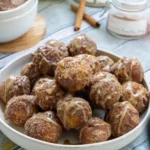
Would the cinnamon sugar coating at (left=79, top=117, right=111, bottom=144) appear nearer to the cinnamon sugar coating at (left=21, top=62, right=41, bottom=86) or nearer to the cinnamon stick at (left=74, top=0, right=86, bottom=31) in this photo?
the cinnamon sugar coating at (left=21, top=62, right=41, bottom=86)

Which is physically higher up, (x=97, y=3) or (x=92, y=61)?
(x=92, y=61)

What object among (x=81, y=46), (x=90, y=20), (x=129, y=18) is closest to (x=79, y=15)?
(x=90, y=20)

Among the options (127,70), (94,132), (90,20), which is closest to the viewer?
(94,132)

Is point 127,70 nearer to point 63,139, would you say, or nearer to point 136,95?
point 136,95

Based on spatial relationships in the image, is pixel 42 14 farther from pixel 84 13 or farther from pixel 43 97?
pixel 43 97

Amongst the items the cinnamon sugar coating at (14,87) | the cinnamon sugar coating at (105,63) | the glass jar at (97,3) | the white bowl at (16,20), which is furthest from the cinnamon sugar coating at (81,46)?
the glass jar at (97,3)

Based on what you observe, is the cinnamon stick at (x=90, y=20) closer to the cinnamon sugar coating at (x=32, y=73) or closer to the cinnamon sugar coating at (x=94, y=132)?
the cinnamon sugar coating at (x=32, y=73)

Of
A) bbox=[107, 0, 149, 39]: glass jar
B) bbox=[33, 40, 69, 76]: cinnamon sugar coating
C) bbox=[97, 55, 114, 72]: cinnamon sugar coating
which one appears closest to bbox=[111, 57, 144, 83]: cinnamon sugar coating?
bbox=[97, 55, 114, 72]: cinnamon sugar coating
